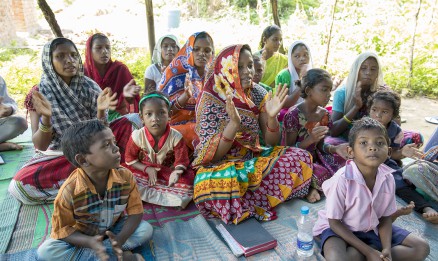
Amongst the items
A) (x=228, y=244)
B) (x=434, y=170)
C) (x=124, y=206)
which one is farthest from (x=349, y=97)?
(x=124, y=206)

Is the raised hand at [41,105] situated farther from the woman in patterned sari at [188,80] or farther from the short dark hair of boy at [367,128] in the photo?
the short dark hair of boy at [367,128]

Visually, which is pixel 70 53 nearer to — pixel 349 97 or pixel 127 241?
pixel 127 241

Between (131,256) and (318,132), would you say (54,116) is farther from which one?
(318,132)

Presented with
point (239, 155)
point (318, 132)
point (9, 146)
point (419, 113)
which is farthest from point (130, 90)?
point (419, 113)

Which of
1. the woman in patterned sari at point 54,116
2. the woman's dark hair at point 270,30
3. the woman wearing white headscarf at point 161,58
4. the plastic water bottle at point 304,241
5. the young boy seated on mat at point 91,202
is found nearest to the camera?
the young boy seated on mat at point 91,202

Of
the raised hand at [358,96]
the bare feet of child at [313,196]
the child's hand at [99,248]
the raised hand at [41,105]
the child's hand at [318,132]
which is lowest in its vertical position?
the bare feet of child at [313,196]

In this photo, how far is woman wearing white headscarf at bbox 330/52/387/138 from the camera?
125 inches

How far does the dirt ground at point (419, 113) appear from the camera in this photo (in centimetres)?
464

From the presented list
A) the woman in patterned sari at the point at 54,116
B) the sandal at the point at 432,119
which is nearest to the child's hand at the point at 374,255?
the woman in patterned sari at the point at 54,116

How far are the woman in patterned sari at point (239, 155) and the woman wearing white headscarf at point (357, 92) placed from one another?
802 mm

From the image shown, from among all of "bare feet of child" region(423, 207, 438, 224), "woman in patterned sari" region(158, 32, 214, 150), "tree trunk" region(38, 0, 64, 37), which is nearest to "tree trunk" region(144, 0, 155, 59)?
"tree trunk" region(38, 0, 64, 37)

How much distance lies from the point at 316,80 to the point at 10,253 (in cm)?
252

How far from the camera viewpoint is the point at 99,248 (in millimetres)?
1700

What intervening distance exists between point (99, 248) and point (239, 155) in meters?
1.33
